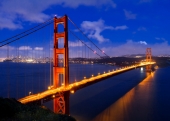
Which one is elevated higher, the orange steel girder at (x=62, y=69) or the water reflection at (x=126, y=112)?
the orange steel girder at (x=62, y=69)

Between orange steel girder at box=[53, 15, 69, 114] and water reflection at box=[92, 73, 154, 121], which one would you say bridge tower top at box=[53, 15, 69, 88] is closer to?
orange steel girder at box=[53, 15, 69, 114]

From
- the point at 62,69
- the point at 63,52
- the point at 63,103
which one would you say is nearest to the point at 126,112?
the point at 63,103

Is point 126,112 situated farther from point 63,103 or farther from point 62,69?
point 62,69

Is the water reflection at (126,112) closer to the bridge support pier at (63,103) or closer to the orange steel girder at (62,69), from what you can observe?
the bridge support pier at (63,103)

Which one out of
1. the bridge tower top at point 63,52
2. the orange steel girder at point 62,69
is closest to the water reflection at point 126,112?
the orange steel girder at point 62,69

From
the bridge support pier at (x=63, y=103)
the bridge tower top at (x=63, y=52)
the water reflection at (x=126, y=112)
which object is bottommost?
the water reflection at (x=126, y=112)

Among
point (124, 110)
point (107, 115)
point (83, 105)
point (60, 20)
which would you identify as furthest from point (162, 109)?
point (60, 20)

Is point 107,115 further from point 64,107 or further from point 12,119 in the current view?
point 12,119

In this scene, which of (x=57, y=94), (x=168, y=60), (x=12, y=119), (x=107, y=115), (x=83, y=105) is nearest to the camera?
(x=12, y=119)

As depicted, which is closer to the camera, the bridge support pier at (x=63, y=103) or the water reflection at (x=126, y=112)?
the bridge support pier at (x=63, y=103)

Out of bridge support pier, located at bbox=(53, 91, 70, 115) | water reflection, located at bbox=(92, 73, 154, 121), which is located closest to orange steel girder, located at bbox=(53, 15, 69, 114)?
bridge support pier, located at bbox=(53, 91, 70, 115)

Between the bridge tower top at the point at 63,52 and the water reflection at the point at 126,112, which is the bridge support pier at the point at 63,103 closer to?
the bridge tower top at the point at 63,52
